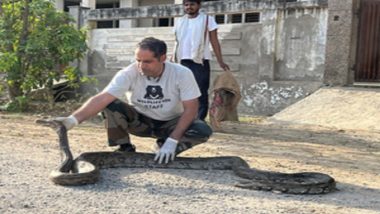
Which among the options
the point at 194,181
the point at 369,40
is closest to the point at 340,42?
the point at 369,40

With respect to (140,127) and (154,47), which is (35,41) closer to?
(140,127)

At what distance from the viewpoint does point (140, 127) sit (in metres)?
4.63

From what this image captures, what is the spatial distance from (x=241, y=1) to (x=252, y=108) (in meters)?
2.33

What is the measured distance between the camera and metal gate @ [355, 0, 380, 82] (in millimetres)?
9805

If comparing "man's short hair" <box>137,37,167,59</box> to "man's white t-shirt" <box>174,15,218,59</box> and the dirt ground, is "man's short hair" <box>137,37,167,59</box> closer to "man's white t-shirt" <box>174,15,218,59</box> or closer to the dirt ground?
the dirt ground

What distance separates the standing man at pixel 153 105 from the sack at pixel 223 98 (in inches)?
101

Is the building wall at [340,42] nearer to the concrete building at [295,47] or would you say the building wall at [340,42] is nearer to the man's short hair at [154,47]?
the concrete building at [295,47]

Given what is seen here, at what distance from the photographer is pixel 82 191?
3568mm

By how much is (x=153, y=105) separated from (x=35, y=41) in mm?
5322

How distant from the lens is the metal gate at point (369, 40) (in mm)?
9805

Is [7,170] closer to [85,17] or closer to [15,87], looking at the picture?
[15,87]

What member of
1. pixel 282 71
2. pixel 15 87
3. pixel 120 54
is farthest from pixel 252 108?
pixel 15 87

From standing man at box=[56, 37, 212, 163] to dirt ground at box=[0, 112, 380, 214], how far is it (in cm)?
35

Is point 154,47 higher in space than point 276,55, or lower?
higher
